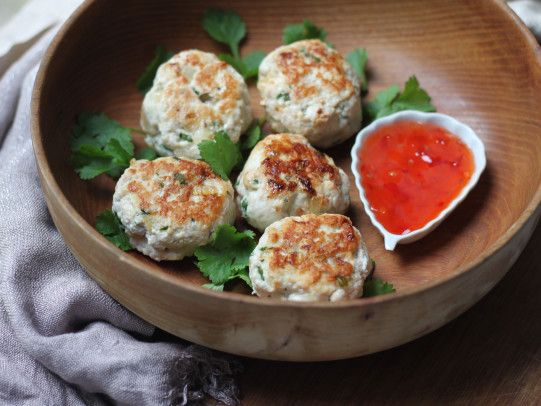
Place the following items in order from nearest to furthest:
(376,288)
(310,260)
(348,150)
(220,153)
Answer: (310,260), (376,288), (220,153), (348,150)

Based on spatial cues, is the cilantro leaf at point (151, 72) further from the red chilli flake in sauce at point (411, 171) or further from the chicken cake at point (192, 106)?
the red chilli flake in sauce at point (411, 171)

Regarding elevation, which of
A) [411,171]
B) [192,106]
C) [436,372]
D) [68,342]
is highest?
[192,106]

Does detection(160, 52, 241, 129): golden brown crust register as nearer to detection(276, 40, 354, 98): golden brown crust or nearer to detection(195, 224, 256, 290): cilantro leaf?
detection(276, 40, 354, 98): golden brown crust

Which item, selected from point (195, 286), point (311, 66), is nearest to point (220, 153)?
point (311, 66)

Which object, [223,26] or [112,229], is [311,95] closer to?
[223,26]

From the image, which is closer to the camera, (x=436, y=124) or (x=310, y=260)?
(x=310, y=260)

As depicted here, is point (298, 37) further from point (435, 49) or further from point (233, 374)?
point (233, 374)

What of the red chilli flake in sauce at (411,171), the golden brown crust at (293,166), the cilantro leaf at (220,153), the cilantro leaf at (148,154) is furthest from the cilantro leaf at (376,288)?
the cilantro leaf at (148,154)
